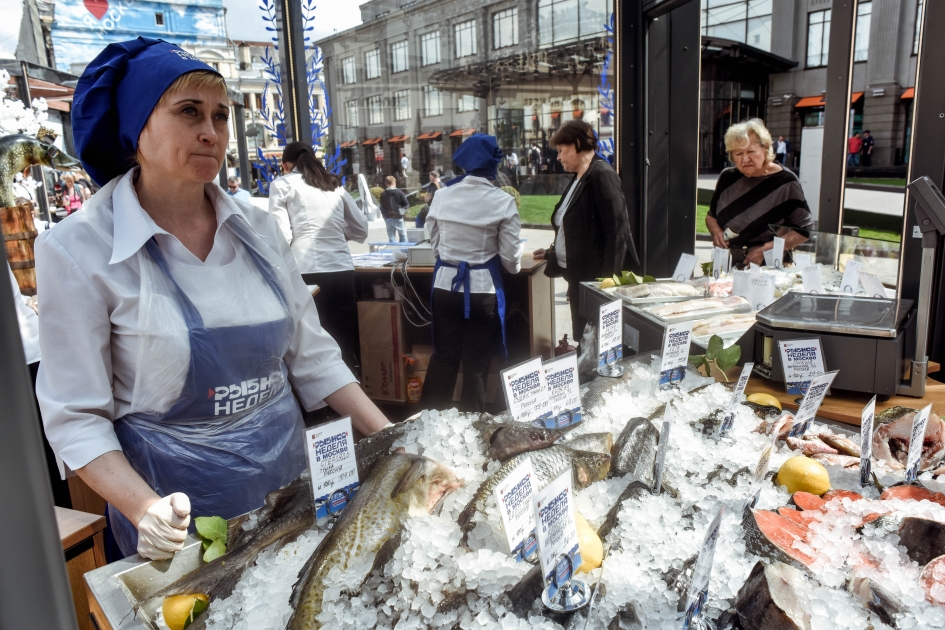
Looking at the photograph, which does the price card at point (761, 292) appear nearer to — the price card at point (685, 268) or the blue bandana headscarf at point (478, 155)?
the price card at point (685, 268)

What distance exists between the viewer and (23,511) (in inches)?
19.9

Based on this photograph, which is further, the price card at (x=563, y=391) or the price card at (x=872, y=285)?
the price card at (x=872, y=285)

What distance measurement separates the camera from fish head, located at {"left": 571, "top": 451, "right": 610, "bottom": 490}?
1341 millimetres

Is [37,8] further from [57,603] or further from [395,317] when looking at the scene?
[57,603]

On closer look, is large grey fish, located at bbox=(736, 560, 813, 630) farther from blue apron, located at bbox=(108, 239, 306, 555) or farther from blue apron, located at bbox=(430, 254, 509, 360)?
blue apron, located at bbox=(430, 254, 509, 360)

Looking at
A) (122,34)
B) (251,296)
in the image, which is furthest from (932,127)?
(122,34)

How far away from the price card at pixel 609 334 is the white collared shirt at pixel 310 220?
2.98 m

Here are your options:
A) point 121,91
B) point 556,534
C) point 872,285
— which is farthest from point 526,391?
point 872,285

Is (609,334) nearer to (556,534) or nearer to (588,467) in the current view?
(588,467)

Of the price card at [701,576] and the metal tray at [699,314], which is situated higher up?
the price card at [701,576]

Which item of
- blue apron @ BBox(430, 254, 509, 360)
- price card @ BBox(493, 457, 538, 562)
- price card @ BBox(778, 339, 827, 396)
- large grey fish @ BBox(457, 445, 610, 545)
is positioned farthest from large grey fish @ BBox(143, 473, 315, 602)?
blue apron @ BBox(430, 254, 509, 360)

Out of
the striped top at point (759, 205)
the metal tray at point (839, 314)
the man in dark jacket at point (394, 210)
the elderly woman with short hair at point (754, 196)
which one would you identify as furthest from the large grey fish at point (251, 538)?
the man in dark jacket at point (394, 210)

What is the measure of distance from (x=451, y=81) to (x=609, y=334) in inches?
178

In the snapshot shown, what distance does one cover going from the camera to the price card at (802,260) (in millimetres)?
3137
